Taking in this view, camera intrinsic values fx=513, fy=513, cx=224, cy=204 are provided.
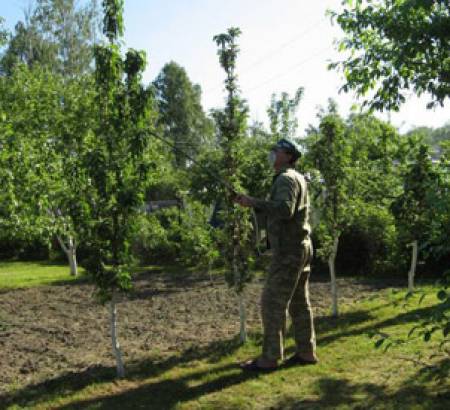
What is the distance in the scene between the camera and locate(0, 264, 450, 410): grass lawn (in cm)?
475

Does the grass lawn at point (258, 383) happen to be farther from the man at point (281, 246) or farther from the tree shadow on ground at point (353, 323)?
the man at point (281, 246)

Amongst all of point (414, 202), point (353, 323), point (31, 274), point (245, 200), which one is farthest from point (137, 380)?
point (31, 274)

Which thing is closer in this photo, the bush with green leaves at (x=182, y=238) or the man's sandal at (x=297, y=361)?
the man's sandal at (x=297, y=361)

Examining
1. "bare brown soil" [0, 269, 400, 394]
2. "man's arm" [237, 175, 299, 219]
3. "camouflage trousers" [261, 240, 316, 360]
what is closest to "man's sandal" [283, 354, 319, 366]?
"camouflage trousers" [261, 240, 316, 360]

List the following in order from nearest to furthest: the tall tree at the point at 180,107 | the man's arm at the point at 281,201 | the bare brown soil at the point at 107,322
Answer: the man's arm at the point at 281,201, the bare brown soil at the point at 107,322, the tall tree at the point at 180,107

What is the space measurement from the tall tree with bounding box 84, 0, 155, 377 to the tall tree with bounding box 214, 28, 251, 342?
1.45 metres

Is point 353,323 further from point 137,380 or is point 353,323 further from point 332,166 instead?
point 137,380

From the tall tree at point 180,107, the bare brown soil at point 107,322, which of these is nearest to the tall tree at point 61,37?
the tall tree at point 180,107

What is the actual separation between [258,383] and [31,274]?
→ 1293 cm

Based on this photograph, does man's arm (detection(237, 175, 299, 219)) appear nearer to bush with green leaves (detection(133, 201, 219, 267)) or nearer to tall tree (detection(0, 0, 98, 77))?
bush with green leaves (detection(133, 201, 219, 267))

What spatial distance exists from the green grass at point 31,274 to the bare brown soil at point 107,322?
1.25m

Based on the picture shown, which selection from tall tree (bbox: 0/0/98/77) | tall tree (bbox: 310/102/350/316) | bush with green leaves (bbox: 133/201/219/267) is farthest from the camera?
tall tree (bbox: 0/0/98/77)

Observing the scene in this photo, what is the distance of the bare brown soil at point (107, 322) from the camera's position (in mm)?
6516

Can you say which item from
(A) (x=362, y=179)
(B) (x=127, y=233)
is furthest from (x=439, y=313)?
(A) (x=362, y=179)
